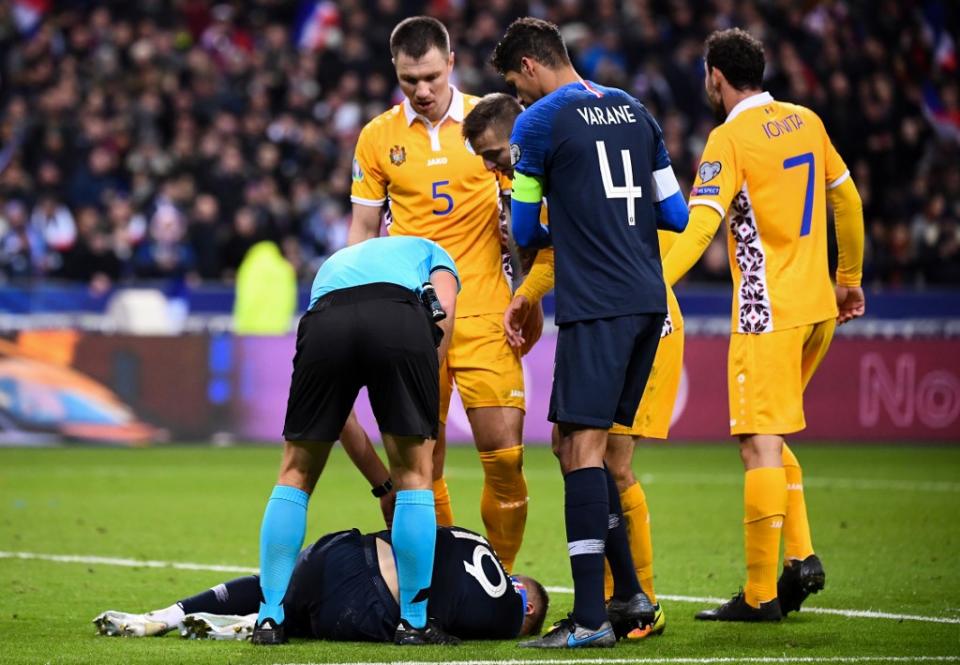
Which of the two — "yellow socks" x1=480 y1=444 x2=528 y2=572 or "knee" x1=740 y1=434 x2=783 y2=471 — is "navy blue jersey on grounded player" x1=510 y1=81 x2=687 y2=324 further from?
"yellow socks" x1=480 y1=444 x2=528 y2=572

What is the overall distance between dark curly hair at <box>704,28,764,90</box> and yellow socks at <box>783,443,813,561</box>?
1723mm

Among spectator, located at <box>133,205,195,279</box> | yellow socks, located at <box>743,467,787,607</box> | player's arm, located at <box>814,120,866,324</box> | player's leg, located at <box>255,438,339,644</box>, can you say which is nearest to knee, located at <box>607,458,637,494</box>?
yellow socks, located at <box>743,467,787,607</box>

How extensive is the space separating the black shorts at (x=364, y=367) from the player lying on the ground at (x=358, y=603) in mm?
575

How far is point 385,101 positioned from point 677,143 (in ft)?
14.4

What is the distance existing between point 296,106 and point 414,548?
16812 millimetres

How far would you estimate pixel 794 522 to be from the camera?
7.33m

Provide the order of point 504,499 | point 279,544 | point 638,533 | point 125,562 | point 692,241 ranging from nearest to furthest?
point 279,544
point 692,241
point 638,533
point 504,499
point 125,562

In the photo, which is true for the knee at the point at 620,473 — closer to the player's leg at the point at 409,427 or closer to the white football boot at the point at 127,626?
the player's leg at the point at 409,427

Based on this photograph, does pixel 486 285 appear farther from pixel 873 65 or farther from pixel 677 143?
pixel 873 65

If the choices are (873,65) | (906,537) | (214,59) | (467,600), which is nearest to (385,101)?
(214,59)

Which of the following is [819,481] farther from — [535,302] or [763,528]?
[535,302]

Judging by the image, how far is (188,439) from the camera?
16594mm

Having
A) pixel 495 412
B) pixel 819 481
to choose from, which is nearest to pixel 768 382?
pixel 495 412

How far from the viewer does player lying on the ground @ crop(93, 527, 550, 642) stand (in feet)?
20.8
